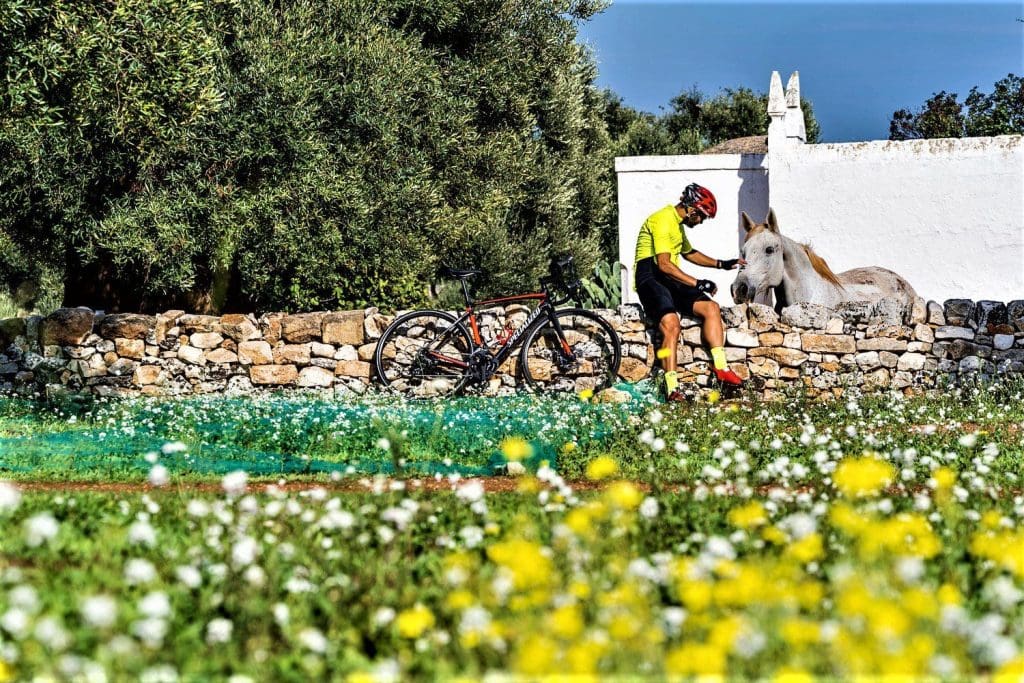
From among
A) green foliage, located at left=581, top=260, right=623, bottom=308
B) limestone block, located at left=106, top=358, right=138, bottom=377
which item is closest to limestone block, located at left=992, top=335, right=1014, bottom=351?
green foliage, located at left=581, top=260, right=623, bottom=308

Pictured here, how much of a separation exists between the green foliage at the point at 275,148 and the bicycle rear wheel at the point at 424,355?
1.30m

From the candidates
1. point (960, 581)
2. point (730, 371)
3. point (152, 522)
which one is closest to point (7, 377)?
point (730, 371)

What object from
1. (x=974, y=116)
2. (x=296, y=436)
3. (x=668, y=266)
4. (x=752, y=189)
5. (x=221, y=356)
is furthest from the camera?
(x=974, y=116)

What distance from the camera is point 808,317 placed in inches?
550

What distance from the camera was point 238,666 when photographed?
11.7 feet

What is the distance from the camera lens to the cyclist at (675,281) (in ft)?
42.7

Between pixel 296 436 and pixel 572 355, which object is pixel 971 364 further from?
pixel 296 436

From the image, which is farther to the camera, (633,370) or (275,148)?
(633,370)

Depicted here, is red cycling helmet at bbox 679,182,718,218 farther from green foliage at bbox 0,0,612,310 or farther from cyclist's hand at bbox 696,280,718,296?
green foliage at bbox 0,0,612,310

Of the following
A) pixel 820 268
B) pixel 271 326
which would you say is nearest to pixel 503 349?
pixel 271 326

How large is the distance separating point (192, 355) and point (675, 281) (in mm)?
6344

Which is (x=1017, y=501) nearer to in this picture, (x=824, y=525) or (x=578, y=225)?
(x=824, y=525)

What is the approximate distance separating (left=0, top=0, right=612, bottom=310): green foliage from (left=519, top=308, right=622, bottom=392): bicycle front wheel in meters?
2.53

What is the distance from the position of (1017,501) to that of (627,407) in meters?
5.79
